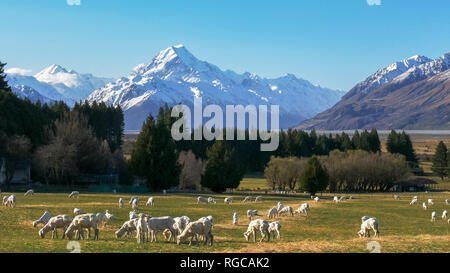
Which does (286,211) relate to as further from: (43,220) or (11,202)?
(11,202)

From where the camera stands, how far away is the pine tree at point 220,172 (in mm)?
99188

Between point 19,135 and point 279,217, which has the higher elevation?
point 19,135

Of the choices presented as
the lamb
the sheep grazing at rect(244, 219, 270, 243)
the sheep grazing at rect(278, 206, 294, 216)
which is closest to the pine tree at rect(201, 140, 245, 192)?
the sheep grazing at rect(278, 206, 294, 216)

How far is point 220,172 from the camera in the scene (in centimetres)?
9912

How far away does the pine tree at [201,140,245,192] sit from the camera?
325ft

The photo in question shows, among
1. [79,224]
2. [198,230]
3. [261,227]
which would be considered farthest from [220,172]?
[198,230]

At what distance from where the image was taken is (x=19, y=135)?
93625 millimetres

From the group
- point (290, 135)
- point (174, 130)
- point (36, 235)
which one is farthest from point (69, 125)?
point (290, 135)

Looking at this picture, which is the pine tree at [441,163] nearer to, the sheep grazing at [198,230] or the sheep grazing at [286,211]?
the sheep grazing at [286,211]

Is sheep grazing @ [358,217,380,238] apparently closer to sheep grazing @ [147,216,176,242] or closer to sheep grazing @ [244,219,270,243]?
sheep grazing @ [244,219,270,243]

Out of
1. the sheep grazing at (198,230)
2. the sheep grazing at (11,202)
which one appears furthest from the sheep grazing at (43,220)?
the sheep grazing at (11,202)
